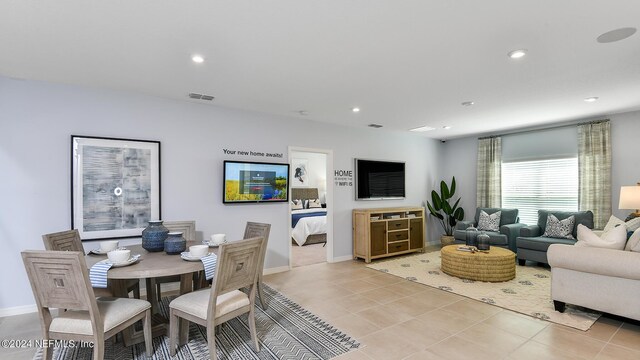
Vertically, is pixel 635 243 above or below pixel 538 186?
below

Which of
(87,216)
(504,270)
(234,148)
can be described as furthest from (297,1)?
(504,270)

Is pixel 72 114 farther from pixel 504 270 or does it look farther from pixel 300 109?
pixel 504 270

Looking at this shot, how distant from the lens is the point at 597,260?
2963 millimetres

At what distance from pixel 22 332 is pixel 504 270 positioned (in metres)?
5.67

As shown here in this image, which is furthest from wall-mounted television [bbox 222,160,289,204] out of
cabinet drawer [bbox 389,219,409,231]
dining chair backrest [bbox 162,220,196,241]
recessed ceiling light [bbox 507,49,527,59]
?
recessed ceiling light [bbox 507,49,527,59]

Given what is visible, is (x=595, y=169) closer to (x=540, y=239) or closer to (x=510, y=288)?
(x=540, y=239)

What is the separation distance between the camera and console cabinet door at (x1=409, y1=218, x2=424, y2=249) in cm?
636

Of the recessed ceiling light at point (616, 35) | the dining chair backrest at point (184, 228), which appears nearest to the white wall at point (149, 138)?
the dining chair backrest at point (184, 228)

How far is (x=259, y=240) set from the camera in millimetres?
2561

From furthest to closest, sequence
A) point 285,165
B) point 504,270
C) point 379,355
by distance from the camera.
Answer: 1. point 285,165
2. point 504,270
3. point 379,355

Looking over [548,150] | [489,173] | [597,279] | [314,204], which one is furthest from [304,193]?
[597,279]

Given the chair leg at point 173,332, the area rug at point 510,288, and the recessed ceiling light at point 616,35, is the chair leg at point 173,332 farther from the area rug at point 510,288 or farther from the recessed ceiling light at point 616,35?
the recessed ceiling light at point 616,35

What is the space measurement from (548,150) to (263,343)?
245 inches

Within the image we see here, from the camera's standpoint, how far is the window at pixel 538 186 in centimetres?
573
